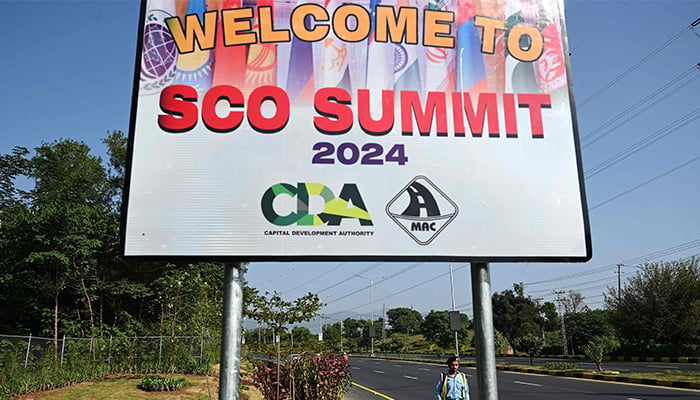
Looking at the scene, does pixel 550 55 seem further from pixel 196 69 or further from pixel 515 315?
pixel 515 315

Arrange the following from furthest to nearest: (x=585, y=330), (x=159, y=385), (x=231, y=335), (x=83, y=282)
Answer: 1. (x=585, y=330)
2. (x=83, y=282)
3. (x=159, y=385)
4. (x=231, y=335)

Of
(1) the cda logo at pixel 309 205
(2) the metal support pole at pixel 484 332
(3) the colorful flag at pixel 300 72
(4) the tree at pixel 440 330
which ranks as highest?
(3) the colorful flag at pixel 300 72

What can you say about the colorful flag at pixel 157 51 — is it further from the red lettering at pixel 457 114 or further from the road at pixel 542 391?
the road at pixel 542 391

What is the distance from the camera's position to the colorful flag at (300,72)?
4133mm

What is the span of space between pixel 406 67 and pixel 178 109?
1977mm

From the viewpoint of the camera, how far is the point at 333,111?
4.11 metres

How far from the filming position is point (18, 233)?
22688 mm

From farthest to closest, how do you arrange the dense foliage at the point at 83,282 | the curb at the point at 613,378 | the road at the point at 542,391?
the dense foliage at the point at 83,282, the curb at the point at 613,378, the road at the point at 542,391

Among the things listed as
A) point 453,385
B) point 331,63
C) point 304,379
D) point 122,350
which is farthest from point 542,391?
point 331,63

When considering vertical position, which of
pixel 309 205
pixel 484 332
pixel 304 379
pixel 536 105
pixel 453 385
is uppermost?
pixel 536 105

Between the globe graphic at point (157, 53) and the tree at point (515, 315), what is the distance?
2327 inches

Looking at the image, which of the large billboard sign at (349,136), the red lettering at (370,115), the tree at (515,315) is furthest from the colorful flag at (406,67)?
the tree at (515,315)

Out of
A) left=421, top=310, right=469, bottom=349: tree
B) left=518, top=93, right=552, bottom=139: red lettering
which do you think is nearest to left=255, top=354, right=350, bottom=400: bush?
left=518, top=93, right=552, bottom=139: red lettering

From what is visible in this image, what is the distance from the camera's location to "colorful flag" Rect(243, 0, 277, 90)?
4.12 meters
